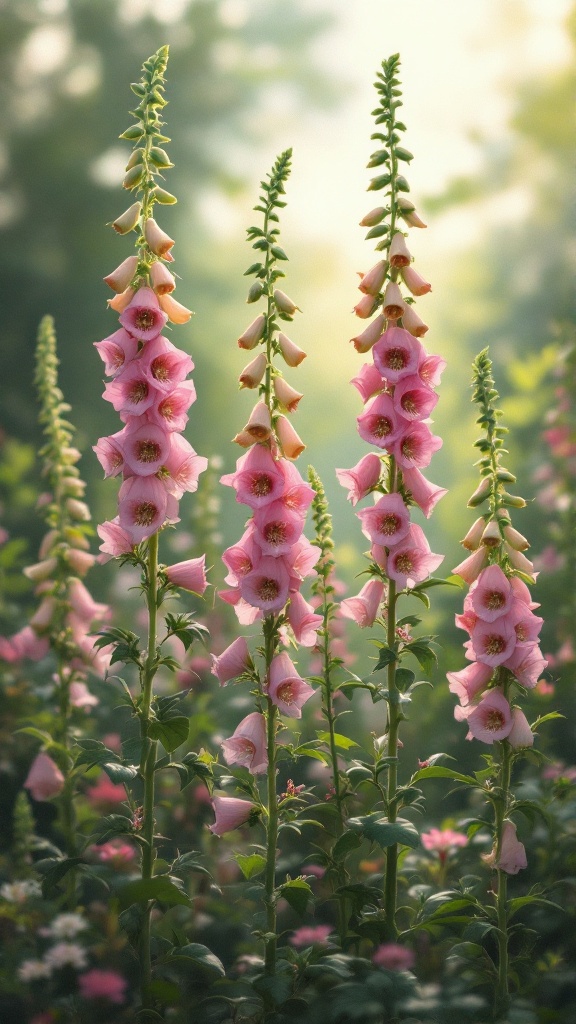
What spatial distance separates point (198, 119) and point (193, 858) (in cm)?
669

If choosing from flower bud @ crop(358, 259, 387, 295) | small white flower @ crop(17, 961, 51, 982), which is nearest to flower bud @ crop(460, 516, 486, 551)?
flower bud @ crop(358, 259, 387, 295)

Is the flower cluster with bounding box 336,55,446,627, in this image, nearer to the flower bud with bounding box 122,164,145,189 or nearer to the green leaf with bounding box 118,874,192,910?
the flower bud with bounding box 122,164,145,189

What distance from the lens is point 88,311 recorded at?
712 cm

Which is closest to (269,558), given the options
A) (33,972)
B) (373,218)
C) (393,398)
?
(393,398)

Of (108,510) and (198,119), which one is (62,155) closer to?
(198,119)

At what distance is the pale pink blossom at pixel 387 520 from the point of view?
103 inches

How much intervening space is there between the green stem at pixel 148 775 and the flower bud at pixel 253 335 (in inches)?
22.3

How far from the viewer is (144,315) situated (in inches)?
102

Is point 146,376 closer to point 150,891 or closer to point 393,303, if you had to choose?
point 393,303

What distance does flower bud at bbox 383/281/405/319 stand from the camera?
104 inches

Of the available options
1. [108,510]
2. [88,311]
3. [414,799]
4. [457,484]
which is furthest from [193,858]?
[88,311]

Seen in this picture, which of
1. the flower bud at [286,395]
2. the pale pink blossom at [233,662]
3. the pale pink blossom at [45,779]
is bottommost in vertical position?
the pale pink blossom at [45,779]

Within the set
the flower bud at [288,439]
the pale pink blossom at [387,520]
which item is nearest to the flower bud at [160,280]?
the flower bud at [288,439]

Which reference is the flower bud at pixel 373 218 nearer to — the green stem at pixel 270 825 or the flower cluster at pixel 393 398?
the flower cluster at pixel 393 398
